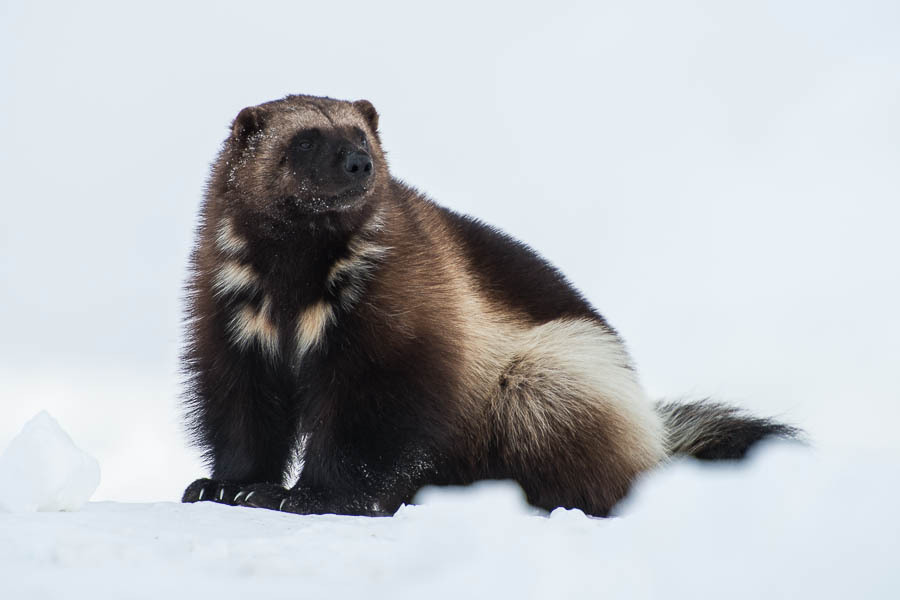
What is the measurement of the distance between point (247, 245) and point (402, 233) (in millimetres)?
601

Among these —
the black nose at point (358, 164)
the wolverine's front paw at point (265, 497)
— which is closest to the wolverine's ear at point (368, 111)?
the black nose at point (358, 164)

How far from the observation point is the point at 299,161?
13.5 ft

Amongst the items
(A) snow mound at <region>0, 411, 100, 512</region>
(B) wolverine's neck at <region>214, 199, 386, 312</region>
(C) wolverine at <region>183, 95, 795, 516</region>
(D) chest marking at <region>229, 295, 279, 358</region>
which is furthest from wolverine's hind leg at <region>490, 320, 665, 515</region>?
(A) snow mound at <region>0, 411, 100, 512</region>

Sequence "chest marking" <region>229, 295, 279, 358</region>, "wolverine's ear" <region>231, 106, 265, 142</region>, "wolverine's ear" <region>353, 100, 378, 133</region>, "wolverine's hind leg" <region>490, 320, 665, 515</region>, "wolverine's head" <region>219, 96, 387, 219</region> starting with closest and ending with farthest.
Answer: "wolverine's head" <region>219, 96, 387, 219</region> < "chest marking" <region>229, 295, 279, 358</region> < "wolverine's ear" <region>231, 106, 265, 142</region> < "wolverine's hind leg" <region>490, 320, 665, 515</region> < "wolverine's ear" <region>353, 100, 378, 133</region>

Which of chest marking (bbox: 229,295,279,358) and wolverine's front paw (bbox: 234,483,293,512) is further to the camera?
chest marking (bbox: 229,295,279,358)

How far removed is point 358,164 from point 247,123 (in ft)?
1.90

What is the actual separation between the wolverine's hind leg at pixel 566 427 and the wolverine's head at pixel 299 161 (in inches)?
39.3

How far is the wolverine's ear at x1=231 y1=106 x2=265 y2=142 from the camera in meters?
4.32

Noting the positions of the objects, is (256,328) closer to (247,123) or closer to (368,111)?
(247,123)

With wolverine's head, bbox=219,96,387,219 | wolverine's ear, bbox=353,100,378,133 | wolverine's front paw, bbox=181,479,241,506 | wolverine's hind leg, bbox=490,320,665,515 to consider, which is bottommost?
wolverine's front paw, bbox=181,479,241,506

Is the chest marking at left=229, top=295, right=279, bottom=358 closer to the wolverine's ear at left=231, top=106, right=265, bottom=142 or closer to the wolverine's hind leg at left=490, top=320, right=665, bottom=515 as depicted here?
the wolverine's ear at left=231, top=106, right=265, bottom=142

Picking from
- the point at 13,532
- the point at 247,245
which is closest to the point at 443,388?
the point at 247,245

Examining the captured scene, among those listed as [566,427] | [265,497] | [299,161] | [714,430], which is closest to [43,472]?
[265,497]

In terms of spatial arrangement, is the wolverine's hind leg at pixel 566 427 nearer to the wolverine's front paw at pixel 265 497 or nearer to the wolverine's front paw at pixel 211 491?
the wolverine's front paw at pixel 265 497
